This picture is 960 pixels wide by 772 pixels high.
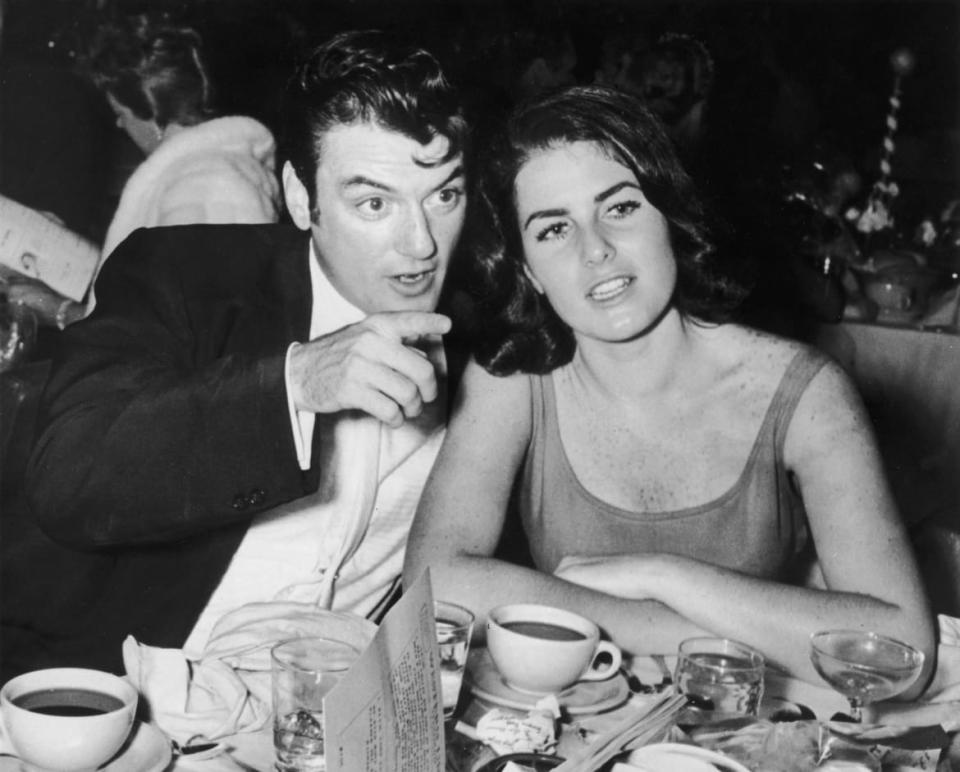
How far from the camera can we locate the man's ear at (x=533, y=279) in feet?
5.07

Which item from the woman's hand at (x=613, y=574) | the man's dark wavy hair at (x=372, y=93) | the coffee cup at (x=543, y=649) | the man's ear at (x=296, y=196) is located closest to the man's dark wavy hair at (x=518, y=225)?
the man's dark wavy hair at (x=372, y=93)

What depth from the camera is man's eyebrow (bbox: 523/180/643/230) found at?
143cm

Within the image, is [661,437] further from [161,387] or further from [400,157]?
[161,387]

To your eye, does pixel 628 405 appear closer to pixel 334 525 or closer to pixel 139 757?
pixel 334 525

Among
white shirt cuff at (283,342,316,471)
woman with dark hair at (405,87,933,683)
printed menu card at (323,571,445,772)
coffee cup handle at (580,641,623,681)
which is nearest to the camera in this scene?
printed menu card at (323,571,445,772)

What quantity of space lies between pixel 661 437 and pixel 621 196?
0.41 meters

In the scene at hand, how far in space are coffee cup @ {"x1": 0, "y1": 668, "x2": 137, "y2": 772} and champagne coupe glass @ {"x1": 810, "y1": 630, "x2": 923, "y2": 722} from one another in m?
0.63

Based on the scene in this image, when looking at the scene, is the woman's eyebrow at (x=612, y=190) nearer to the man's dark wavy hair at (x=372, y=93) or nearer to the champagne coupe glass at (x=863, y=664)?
the man's dark wavy hair at (x=372, y=93)

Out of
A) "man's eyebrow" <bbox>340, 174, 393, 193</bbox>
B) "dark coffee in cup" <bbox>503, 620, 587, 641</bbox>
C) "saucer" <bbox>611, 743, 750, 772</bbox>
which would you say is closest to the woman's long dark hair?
"man's eyebrow" <bbox>340, 174, 393, 193</bbox>

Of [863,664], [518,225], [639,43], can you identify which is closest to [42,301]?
[518,225]

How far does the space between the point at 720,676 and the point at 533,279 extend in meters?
0.82

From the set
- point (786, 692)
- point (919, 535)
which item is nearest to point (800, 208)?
point (919, 535)

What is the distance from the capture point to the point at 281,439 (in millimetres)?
1113

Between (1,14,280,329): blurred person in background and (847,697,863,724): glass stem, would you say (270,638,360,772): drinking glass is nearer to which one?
(847,697,863,724): glass stem
